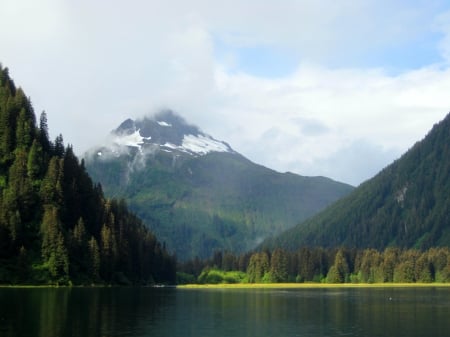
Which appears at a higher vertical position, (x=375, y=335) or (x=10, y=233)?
(x=10, y=233)

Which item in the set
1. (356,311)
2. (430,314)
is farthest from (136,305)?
(430,314)

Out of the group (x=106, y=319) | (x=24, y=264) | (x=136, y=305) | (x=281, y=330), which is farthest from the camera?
(x=24, y=264)

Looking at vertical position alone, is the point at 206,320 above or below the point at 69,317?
below

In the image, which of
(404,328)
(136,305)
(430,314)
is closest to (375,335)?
(404,328)

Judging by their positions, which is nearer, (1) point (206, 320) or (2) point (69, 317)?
(2) point (69, 317)

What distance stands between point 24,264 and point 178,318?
10421 cm

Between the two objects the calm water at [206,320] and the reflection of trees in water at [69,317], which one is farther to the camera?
the calm water at [206,320]

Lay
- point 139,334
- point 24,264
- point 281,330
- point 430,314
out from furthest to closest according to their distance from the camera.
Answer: point 24,264 → point 430,314 → point 281,330 → point 139,334

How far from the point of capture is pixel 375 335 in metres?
83.2

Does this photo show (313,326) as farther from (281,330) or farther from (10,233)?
(10,233)

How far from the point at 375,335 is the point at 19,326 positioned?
1778 inches

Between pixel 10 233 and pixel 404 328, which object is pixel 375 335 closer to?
pixel 404 328

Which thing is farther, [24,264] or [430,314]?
[24,264]

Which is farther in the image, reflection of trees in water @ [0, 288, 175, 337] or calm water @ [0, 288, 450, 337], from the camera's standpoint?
calm water @ [0, 288, 450, 337]
